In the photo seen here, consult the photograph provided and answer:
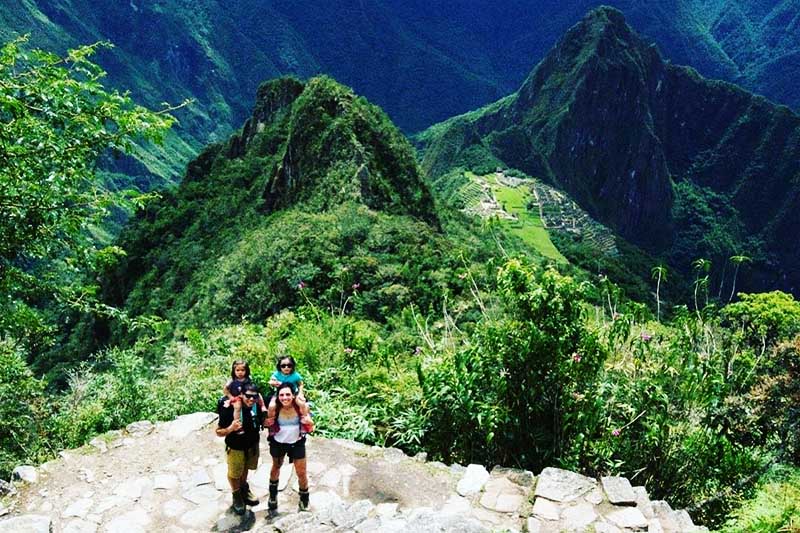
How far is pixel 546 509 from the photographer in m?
5.49

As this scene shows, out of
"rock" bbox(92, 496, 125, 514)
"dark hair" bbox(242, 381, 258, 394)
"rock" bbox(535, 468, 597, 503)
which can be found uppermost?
"dark hair" bbox(242, 381, 258, 394)

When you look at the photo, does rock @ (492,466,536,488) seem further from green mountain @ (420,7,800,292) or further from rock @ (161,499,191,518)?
green mountain @ (420,7,800,292)

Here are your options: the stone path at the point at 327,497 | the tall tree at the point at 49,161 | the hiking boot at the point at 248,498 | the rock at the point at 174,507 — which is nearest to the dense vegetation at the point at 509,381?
the tall tree at the point at 49,161

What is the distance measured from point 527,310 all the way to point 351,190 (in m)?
17.8

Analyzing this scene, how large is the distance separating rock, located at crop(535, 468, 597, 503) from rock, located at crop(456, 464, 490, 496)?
1.79 feet

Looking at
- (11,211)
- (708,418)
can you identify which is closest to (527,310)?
(708,418)

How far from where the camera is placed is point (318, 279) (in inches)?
664

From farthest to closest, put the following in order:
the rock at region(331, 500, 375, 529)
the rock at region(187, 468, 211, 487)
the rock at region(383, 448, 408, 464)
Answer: the rock at region(383, 448, 408, 464) < the rock at region(187, 468, 211, 487) < the rock at region(331, 500, 375, 529)

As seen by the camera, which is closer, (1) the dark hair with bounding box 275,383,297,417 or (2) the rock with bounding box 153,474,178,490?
(1) the dark hair with bounding box 275,383,297,417

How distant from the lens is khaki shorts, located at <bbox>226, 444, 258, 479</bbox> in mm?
5531

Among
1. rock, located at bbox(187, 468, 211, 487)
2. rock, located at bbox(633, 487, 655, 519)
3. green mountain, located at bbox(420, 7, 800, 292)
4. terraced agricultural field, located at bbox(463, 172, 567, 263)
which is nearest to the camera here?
rock, located at bbox(633, 487, 655, 519)

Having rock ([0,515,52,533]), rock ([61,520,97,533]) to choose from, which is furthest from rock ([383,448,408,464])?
rock ([0,515,52,533])

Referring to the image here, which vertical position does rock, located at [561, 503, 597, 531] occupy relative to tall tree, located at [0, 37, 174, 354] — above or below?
below

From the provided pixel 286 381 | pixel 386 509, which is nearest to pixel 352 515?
pixel 386 509
